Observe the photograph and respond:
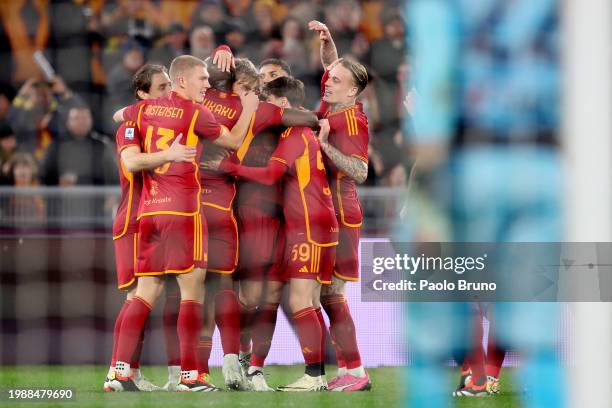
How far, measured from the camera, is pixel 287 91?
3701 millimetres

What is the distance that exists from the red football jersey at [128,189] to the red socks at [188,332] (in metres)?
0.34

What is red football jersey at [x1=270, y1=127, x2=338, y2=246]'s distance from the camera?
3.58 meters

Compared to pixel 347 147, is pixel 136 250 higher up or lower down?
lower down

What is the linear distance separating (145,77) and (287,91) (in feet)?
1.54

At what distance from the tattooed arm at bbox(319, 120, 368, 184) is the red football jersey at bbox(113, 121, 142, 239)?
587 millimetres

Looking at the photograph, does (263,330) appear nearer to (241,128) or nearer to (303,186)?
(303,186)

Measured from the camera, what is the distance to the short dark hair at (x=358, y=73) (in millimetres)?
3650

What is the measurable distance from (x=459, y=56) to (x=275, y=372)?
208cm

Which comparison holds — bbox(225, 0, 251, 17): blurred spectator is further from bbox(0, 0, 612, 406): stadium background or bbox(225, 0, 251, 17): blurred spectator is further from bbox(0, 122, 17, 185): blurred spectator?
bbox(0, 122, 17, 185): blurred spectator

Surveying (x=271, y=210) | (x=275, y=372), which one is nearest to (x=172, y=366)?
(x=275, y=372)

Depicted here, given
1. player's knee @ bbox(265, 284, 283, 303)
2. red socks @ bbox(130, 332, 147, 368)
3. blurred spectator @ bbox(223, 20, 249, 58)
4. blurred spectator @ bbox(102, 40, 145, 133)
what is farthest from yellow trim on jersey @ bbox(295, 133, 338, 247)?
blurred spectator @ bbox(102, 40, 145, 133)

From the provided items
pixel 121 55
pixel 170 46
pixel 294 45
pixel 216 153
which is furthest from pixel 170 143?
pixel 121 55

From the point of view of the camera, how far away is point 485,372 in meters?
3.64

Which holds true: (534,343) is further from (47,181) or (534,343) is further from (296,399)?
(47,181)
